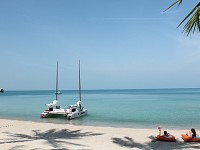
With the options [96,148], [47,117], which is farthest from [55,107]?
[96,148]

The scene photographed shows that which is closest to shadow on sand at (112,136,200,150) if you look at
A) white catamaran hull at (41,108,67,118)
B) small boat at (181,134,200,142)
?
small boat at (181,134,200,142)

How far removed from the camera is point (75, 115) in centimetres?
3183

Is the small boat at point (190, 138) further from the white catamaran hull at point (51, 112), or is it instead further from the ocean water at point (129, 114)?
the white catamaran hull at point (51, 112)

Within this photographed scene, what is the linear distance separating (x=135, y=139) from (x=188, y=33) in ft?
39.3

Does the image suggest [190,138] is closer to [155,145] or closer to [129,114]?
[155,145]

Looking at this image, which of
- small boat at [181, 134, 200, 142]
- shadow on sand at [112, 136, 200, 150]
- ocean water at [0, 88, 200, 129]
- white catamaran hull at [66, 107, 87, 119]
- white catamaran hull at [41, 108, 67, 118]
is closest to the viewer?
shadow on sand at [112, 136, 200, 150]

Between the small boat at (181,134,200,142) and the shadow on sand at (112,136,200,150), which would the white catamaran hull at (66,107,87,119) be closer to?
the shadow on sand at (112,136,200,150)

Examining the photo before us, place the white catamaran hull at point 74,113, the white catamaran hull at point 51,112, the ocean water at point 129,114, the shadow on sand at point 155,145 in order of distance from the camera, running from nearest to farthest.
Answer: the shadow on sand at point 155,145
the ocean water at point 129,114
the white catamaran hull at point 74,113
the white catamaran hull at point 51,112

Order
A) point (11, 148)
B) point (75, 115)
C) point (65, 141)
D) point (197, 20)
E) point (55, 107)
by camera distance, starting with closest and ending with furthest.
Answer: point (197, 20), point (11, 148), point (65, 141), point (75, 115), point (55, 107)

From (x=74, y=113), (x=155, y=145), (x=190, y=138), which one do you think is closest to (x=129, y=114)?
(x=74, y=113)

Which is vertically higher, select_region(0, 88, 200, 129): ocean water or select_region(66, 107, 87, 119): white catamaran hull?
select_region(66, 107, 87, 119): white catamaran hull

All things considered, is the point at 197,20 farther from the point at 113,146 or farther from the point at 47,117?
the point at 47,117

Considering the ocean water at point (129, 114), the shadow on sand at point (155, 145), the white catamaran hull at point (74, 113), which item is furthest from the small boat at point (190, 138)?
the white catamaran hull at point (74, 113)

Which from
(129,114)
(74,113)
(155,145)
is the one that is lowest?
(129,114)
